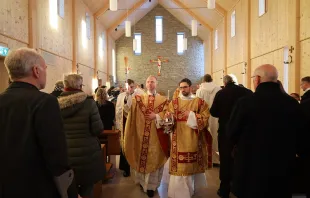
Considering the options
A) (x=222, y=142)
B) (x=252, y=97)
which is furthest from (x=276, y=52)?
(x=252, y=97)

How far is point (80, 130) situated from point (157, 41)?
18.4m

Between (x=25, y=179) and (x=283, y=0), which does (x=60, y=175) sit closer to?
(x=25, y=179)

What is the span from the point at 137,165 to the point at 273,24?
257 inches

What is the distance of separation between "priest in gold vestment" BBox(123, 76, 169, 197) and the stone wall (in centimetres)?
1585

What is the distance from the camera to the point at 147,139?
4723 mm

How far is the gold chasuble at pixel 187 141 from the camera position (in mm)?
4109

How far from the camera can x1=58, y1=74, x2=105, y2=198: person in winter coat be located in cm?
290

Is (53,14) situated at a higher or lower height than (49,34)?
higher

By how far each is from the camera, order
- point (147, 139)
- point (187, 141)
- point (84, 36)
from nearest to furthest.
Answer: point (187, 141) < point (147, 139) < point (84, 36)

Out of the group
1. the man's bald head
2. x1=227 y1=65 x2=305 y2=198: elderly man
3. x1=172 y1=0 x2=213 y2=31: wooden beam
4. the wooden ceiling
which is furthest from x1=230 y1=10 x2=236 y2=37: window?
x1=227 y1=65 x2=305 y2=198: elderly man

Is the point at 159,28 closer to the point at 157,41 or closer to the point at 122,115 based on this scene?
the point at 157,41

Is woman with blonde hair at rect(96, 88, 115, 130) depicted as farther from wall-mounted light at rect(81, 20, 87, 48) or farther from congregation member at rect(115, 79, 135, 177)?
wall-mounted light at rect(81, 20, 87, 48)

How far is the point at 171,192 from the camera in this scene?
4.17 m

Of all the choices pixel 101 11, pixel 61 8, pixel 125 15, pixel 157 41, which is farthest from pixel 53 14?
pixel 157 41
